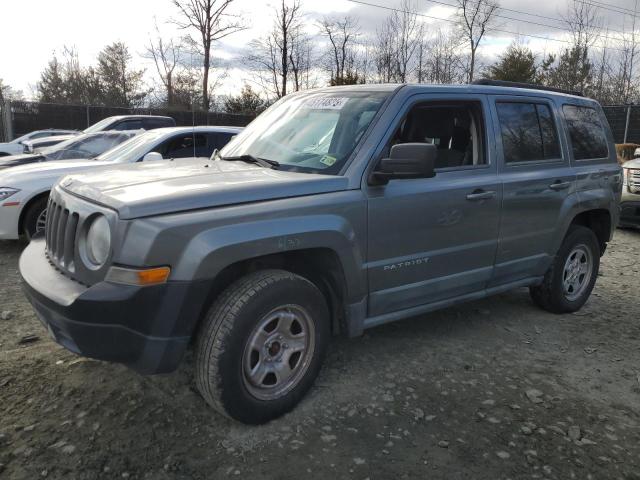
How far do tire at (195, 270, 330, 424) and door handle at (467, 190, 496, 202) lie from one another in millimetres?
1402

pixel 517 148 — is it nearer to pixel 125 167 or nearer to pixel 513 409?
pixel 513 409

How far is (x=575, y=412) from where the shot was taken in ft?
10.9

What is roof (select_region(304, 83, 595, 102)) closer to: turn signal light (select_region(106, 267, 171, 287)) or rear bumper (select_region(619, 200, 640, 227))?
turn signal light (select_region(106, 267, 171, 287))

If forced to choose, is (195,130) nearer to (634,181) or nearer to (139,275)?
(139,275)

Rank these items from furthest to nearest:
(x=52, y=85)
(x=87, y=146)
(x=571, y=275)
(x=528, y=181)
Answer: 1. (x=52, y=85)
2. (x=87, y=146)
3. (x=571, y=275)
4. (x=528, y=181)

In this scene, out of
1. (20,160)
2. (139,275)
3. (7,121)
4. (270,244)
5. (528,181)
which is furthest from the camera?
(7,121)

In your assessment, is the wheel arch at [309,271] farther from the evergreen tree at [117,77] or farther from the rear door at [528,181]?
the evergreen tree at [117,77]

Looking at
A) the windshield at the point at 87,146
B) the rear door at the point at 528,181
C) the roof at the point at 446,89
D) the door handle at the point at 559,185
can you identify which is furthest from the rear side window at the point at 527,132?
the windshield at the point at 87,146

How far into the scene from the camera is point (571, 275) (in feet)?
16.6

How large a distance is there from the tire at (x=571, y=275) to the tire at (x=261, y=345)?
102 inches

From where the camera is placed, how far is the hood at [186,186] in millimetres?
2637

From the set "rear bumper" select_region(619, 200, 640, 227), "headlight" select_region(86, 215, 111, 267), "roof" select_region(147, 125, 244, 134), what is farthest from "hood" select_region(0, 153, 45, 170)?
"rear bumper" select_region(619, 200, 640, 227)

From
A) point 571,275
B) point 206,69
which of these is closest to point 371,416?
point 571,275

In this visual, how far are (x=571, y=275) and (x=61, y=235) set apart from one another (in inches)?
168
